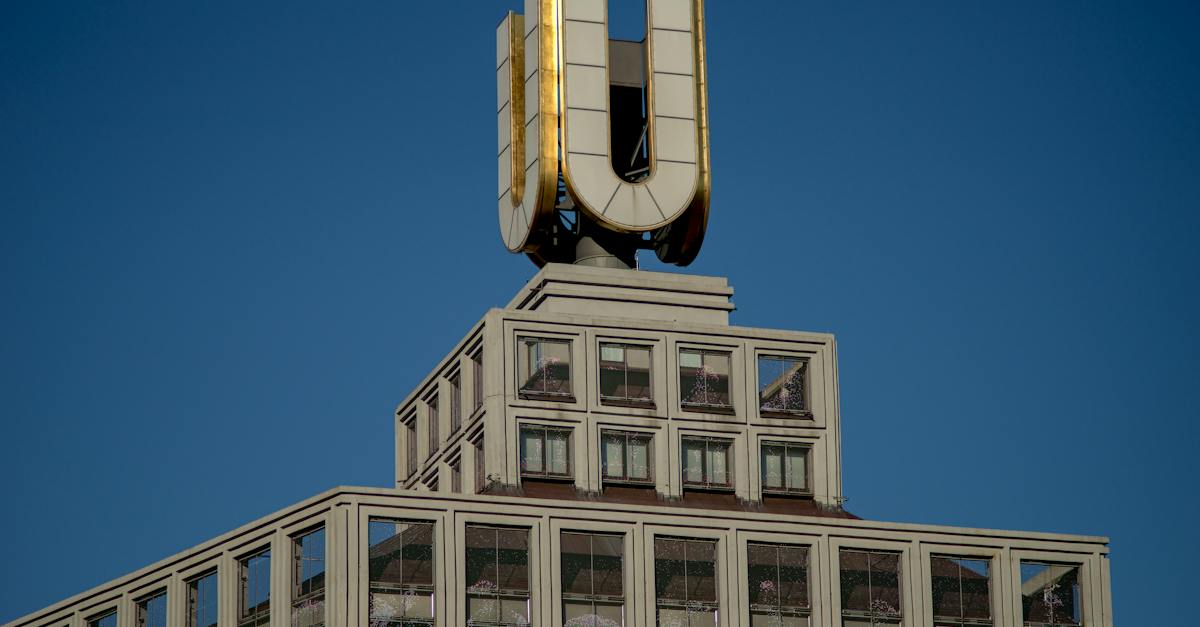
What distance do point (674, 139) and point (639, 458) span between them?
698 inches

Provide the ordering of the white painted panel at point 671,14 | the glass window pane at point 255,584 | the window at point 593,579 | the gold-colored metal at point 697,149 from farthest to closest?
the white painted panel at point 671,14 < the gold-colored metal at point 697,149 < the glass window pane at point 255,584 < the window at point 593,579

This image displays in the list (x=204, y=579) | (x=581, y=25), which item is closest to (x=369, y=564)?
(x=204, y=579)

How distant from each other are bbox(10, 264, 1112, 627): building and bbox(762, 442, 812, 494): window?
0.47 feet

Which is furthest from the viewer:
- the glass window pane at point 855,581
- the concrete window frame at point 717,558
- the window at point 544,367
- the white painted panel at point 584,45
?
the white painted panel at point 584,45

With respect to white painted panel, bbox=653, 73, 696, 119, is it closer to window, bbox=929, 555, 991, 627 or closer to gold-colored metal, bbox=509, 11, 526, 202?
gold-colored metal, bbox=509, 11, 526, 202

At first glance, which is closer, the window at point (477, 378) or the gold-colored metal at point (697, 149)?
the window at point (477, 378)

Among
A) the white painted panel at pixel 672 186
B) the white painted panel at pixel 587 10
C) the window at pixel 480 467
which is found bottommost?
the window at pixel 480 467

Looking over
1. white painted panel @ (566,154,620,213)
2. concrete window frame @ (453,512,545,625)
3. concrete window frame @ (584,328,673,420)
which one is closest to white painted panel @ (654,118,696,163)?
white painted panel @ (566,154,620,213)

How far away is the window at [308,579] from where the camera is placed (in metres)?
125

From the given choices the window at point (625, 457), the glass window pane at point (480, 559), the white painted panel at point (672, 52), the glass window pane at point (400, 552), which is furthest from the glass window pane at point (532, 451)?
the white painted panel at point (672, 52)

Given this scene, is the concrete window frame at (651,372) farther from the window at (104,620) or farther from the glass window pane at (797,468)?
the window at (104,620)

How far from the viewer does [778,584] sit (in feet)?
431

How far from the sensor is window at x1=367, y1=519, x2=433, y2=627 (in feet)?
409

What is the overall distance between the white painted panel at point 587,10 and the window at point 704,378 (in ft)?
60.6
